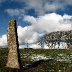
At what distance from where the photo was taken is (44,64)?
139ft

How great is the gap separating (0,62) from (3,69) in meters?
5.74

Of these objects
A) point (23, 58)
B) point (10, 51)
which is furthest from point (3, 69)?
point (23, 58)

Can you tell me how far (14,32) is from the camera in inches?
1640

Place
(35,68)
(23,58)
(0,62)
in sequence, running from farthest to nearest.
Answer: (23,58) → (0,62) → (35,68)

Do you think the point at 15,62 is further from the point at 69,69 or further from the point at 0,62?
the point at 69,69

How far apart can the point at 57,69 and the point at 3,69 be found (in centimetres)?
744

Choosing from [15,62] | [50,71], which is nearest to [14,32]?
[15,62]

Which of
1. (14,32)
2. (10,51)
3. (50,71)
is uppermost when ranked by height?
(14,32)

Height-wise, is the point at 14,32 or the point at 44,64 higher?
the point at 14,32

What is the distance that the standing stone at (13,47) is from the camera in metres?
41.0

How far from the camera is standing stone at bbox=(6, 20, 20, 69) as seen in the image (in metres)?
41.0

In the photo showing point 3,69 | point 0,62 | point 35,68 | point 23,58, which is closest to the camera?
point 3,69

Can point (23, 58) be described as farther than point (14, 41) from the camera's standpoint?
Yes

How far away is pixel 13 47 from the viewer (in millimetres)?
41406
